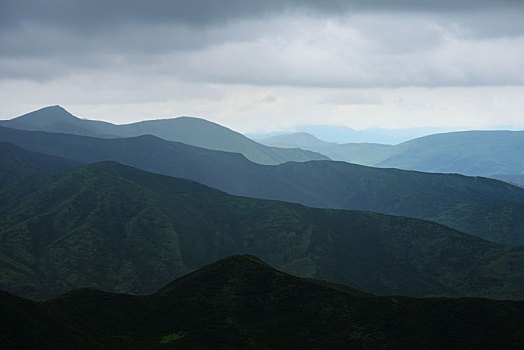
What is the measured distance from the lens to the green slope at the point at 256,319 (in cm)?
10600

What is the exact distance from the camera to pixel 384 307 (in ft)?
404

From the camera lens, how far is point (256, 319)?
125 metres

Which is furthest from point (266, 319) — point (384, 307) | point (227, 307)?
point (384, 307)

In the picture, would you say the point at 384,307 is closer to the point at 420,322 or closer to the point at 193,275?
the point at 420,322

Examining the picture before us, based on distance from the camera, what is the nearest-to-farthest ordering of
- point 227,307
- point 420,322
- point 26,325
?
point 26,325 < point 420,322 < point 227,307

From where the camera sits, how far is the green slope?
106000 millimetres

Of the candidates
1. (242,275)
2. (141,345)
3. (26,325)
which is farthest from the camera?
(242,275)

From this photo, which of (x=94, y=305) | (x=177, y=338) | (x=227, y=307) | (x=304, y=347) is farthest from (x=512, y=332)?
(x=94, y=305)

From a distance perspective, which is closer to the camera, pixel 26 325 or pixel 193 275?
pixel 26 325

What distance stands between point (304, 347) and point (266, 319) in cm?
1622

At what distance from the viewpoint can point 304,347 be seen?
365 feet

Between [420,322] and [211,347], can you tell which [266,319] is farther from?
[420,322]

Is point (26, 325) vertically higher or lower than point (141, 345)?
higher

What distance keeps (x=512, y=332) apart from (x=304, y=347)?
47.2 m
